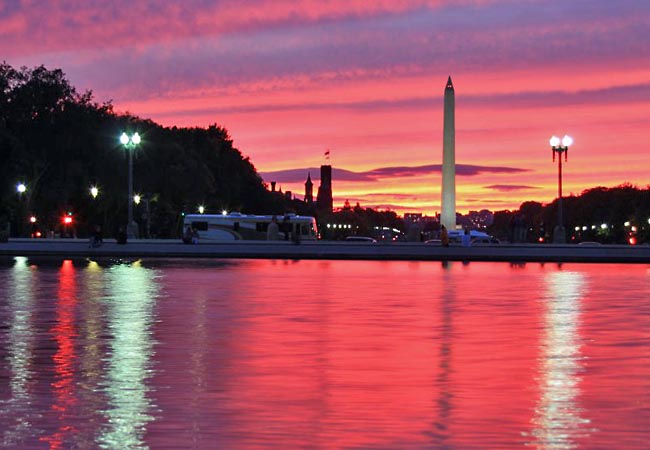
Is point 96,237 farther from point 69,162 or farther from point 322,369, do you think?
point 322,369

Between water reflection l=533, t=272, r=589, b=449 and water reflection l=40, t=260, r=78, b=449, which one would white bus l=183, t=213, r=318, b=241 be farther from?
water reflection l=533, t=272, r=589, b=449

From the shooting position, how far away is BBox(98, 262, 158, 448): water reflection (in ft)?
33.4

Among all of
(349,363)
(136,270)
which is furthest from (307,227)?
(349,363)

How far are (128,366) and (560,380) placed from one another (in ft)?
15.6

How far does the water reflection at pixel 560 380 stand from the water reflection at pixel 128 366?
319 cm

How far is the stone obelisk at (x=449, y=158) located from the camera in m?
76.6

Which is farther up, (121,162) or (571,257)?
(121,162)

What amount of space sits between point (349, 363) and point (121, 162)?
282ft

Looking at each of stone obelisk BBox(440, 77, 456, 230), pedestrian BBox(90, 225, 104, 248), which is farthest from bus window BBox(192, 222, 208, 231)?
pedestrian BBox(90, 225, 104, 248)

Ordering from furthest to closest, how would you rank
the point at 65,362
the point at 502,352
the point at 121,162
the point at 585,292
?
the point at 121,162
the point at 585,292
the point at 502,352
the point at 65,362

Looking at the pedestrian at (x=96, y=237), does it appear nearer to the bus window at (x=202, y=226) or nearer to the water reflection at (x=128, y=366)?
the water reflection at (x=128, y=366)

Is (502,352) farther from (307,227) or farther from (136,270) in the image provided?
(307,227)

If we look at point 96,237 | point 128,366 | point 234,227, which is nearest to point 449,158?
point 96,237

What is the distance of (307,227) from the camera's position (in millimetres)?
100875
